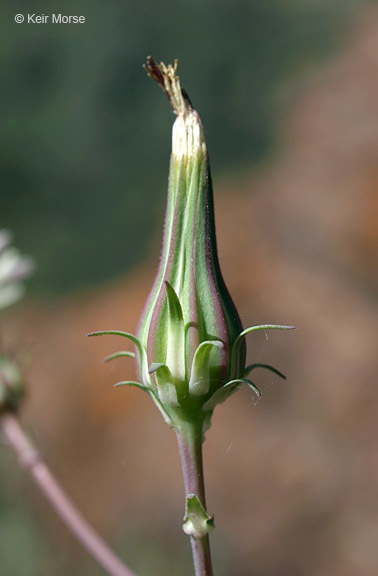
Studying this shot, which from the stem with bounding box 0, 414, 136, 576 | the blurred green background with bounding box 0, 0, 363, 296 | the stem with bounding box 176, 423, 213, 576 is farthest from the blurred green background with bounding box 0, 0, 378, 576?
the stem with bounding box 176, 423, 213, 576

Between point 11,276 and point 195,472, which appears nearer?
point 195,472

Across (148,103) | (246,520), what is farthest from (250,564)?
(148,103)

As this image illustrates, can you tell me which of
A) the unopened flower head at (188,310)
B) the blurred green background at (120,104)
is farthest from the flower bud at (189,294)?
the blurred green background at (120,104)

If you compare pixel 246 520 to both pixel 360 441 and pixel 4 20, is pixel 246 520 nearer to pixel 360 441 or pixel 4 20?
pixel 360 441

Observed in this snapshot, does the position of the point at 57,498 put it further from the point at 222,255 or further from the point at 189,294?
the point at 222,255

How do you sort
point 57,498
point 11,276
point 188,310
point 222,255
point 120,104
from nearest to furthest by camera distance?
point 188,310, point 57,498, point 11,276, point 222,255, point 120,104

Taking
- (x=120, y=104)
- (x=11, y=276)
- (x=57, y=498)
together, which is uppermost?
(x=120, y=104)

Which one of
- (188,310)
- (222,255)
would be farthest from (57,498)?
(222,255)

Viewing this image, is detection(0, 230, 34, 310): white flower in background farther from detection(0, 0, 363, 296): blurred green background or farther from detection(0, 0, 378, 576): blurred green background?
detection(0, 0, 363, 296): blurred green background

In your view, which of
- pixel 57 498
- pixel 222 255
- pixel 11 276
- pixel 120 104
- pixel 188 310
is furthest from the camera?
pixel 120 104
